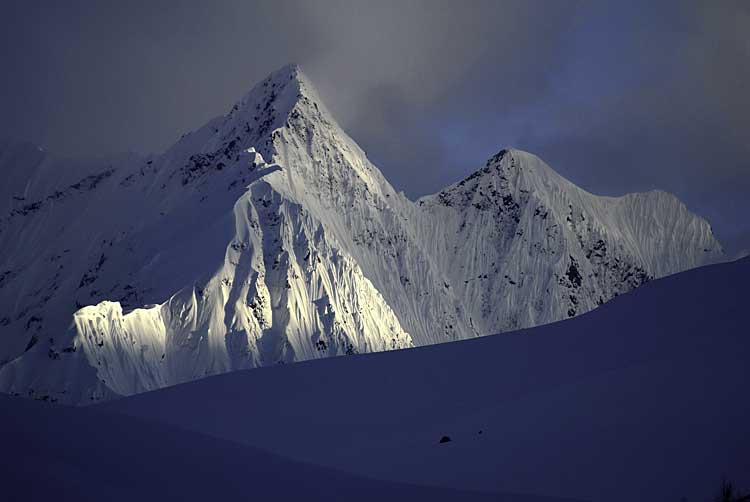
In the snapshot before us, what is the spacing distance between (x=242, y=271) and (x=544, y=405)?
115 meters

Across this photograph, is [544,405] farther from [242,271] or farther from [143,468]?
[242,271]

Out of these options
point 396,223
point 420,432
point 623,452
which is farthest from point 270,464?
point 396,223

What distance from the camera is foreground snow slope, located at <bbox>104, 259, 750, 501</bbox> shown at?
12.8 m

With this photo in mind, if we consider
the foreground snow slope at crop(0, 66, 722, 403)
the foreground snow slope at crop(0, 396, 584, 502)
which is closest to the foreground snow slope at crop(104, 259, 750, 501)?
the foreground snow slope at crop(0, 396, 584, 502)

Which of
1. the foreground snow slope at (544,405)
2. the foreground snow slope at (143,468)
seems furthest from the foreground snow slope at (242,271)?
the foreground snow slope at (143,468)

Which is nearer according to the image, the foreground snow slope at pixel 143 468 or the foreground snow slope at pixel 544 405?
the foreground snow slope at pixel 143 468

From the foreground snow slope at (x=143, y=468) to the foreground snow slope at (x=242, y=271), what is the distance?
328 ft

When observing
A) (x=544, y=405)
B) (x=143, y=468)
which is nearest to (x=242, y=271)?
(x=544, y=405)

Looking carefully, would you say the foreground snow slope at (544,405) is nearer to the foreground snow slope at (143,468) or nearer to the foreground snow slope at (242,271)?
the foreground snow slope at (143,468)

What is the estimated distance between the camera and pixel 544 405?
16219mm

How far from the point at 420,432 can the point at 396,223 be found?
153 m

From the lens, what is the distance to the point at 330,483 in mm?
10727

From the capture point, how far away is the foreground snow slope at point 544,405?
1284 cm

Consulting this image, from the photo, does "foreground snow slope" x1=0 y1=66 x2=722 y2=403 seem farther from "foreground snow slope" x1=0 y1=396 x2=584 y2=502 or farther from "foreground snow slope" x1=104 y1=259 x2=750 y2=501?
"foreground snow slope" x1=0 y1=396 x2=584 y2=502
